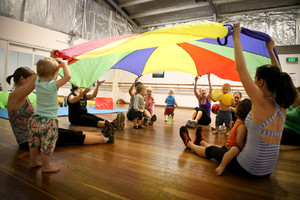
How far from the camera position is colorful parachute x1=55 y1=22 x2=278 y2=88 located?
1.49 meters

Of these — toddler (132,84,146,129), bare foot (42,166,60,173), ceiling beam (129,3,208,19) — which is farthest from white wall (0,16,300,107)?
bare foot (42,166,60,173)

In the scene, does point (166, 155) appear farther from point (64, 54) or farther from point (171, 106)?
point (171, 106)

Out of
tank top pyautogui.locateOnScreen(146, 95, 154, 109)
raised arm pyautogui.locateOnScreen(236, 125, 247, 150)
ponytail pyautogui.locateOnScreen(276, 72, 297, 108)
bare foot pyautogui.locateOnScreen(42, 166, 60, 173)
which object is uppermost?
ponytail pyautogui.locateOnScreen(276, 72, 297, 108)

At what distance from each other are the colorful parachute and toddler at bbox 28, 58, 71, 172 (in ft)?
1.57

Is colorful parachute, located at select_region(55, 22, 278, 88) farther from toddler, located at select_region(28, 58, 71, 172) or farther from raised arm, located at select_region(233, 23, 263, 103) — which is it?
toddler, located at select_region(28, 58, 71, 172)

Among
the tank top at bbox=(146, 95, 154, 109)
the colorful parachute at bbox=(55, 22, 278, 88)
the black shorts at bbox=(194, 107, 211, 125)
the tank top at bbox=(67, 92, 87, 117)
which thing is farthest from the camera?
the tank top at bbox=(146, 95, 154, 109)

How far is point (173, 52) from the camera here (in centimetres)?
297

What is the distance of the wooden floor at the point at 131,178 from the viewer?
108cm

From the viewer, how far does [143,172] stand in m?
1.39

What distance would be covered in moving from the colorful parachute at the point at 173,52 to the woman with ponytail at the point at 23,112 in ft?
1.16

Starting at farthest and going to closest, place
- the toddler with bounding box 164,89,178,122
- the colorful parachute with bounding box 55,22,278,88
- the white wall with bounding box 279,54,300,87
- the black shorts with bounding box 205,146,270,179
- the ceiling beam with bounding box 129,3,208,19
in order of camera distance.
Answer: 1. the ceiling beam with bounding box 129,3,208,19
2. the white wall with bounding box 279,54,300,87
3. the toddler with bounding box 164,89,178,122
4. the colorful parachute with bounding box 55,22,278,88
5. the black shorts with bounding box 205,146,270,179

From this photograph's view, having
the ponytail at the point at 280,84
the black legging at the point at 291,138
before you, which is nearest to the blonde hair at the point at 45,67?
the ponytail at the point at 280,84

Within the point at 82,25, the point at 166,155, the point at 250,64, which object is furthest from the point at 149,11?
the point at 166,155

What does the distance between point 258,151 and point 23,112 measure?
1.91 meters
